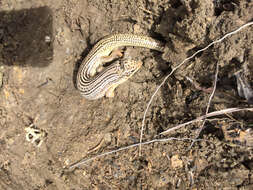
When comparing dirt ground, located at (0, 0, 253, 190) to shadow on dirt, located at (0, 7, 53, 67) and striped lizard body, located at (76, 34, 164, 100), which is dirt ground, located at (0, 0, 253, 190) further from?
striped lizard body, located at (76, 34, 164, 100)

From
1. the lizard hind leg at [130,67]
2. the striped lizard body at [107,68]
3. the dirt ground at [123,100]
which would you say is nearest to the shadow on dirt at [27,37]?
the dirt ground at [123,100]

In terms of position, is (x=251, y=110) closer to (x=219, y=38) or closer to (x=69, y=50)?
(x=219, y=38)

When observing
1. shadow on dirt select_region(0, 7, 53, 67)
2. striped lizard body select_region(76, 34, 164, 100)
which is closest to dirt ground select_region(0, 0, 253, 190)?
shadow on dirt select_region(0, 7, 53, 67)

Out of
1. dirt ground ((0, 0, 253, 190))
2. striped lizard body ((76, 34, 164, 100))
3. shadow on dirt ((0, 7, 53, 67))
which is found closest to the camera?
dirt ground ((0, 0, 253, 190))

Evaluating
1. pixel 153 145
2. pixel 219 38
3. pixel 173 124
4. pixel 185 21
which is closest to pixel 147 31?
pixel 185 21

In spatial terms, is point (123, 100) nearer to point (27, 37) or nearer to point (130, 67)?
point (130, 67)

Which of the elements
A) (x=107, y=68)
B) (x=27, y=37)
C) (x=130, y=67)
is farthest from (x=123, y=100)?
(x=27, y=37)
